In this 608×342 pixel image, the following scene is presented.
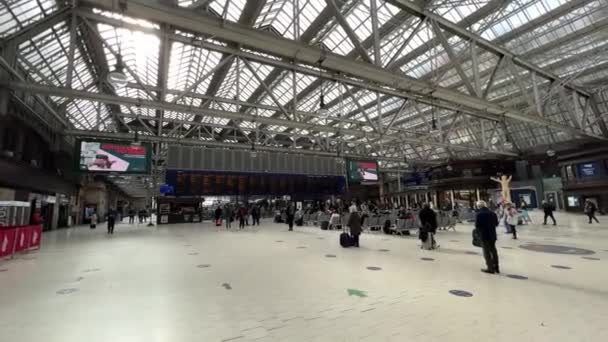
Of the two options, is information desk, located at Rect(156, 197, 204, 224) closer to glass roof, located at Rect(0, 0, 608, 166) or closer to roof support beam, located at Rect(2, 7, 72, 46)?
glass roof, located at Rect(0, 0, 608, 166)

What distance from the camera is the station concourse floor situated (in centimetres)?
252

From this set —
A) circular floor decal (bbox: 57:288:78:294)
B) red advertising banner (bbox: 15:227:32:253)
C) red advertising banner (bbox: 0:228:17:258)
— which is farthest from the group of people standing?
circular floor decal (bbox: 57:288:78:294)

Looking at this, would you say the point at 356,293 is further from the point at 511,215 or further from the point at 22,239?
→ the point at 22,239

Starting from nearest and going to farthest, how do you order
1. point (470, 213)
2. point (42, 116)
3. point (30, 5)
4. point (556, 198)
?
point (30, 5) < point (42, 116) < point (470, 213) < point (556, 198)

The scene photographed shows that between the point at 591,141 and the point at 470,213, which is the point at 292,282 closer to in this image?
the point at 470,213

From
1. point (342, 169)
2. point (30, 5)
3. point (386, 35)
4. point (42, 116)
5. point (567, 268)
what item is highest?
point (386, 35)

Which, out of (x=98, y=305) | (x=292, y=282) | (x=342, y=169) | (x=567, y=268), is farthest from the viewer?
(x=342, y=169)

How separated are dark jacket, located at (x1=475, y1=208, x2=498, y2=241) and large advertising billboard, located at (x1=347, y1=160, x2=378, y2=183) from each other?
1269cm

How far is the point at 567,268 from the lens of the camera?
4.79 m

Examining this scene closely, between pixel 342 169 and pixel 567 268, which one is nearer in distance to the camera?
pixel 567 268

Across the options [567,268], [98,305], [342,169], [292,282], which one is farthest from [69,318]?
[342,169]

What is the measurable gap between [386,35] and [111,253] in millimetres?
12963

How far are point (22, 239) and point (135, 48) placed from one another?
1003 centimetres

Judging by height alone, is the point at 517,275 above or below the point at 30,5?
below
